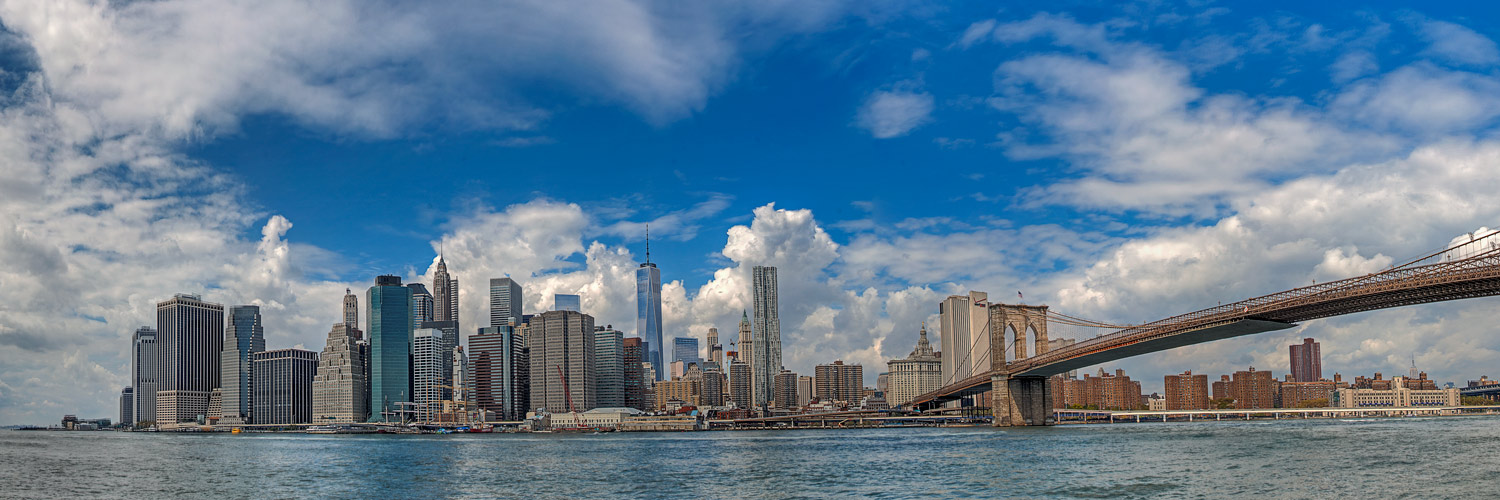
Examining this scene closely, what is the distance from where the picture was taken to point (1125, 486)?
34031mm

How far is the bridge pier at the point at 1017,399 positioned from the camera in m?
97.2

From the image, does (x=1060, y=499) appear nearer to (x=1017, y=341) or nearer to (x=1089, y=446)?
(x=1089, y=446)

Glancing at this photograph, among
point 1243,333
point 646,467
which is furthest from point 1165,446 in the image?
Answer: point 646,467

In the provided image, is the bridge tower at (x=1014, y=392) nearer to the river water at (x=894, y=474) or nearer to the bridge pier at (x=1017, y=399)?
the bridge pier at (x=1017, y=399)

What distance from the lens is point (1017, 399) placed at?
97.8 m

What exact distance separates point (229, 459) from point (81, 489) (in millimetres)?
32529

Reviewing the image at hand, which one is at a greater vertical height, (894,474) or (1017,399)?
(894,474)

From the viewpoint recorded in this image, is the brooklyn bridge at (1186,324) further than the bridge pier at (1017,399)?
No

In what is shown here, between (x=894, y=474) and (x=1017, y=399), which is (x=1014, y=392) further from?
(x=894, y=474)

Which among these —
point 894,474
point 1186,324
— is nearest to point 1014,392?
point 1186,324

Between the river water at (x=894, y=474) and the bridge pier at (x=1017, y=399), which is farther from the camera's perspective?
the bridge pier at (x=1017, y=399)

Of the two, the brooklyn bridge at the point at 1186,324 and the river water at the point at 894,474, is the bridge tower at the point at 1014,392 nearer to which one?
the brooklyn bridge at the point at 1186,324

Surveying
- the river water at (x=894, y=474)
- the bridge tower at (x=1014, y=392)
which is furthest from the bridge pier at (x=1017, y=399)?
Result: the river water at (x=894, y=474)

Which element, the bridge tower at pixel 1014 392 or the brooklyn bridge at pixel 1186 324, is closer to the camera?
the brooklyn bridge at pixel 1186 324
